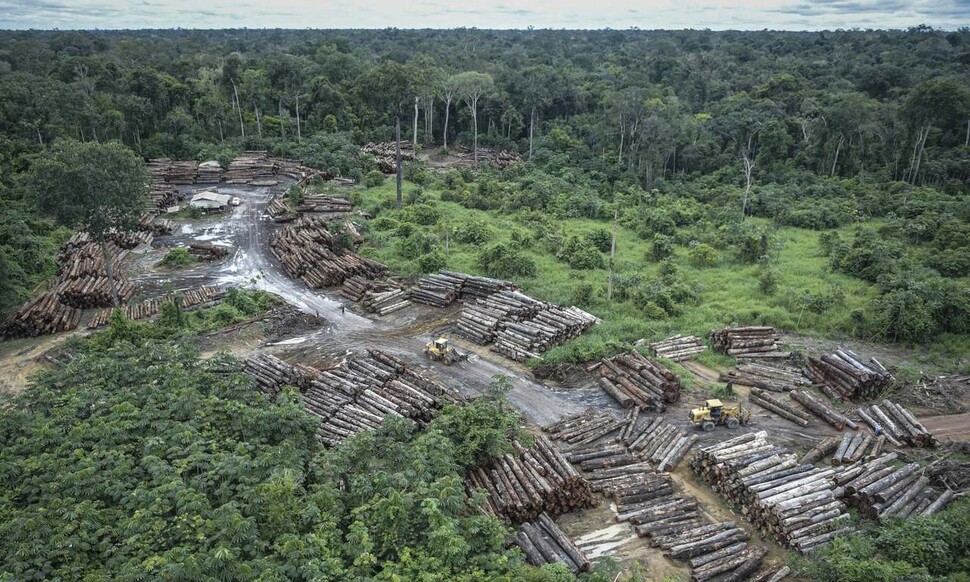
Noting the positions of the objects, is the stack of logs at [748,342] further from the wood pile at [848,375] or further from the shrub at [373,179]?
the shrub at [373,179]

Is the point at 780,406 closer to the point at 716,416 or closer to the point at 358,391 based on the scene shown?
the point at 716,416

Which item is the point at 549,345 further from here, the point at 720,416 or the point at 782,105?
the point at 782,105

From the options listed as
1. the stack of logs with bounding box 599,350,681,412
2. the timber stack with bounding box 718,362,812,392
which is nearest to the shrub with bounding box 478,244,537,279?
the stack of logs with bounding box 599,350,681,412

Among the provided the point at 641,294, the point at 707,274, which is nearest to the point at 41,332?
the point at 641,294

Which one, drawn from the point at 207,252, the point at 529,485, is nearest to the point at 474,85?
the point at 207,252

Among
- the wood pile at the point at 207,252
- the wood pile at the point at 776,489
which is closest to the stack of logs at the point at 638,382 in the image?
the wood pile at the point at 776,489

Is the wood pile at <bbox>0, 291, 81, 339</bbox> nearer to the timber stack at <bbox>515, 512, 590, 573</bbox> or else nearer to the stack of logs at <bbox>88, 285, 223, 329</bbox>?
the stack of logs at <bbox>88, 285, 223, 329</bbox>

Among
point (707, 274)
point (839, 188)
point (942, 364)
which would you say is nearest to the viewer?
point (942, 364)
